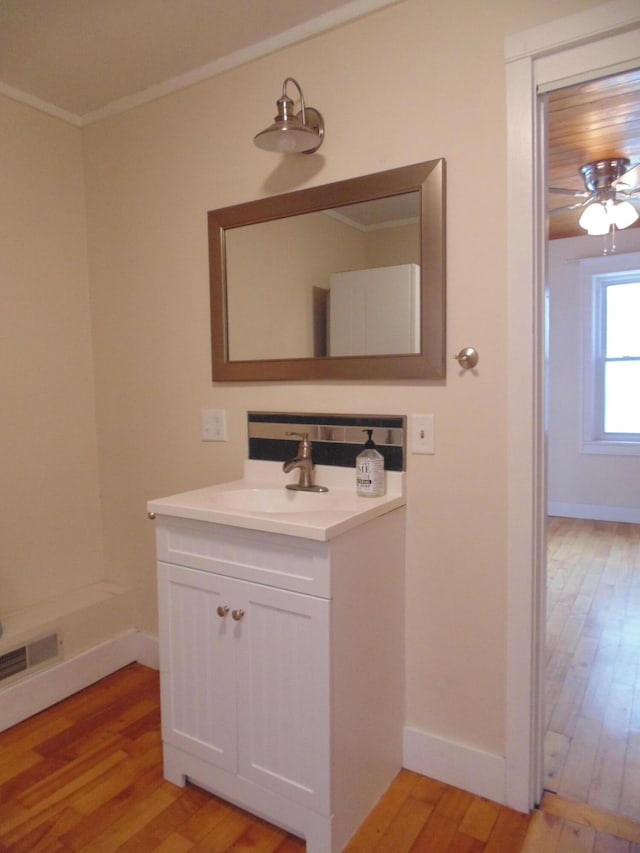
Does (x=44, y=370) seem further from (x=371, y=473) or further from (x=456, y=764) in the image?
(x=456, y=764)

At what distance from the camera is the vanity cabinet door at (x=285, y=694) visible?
54.2 inches

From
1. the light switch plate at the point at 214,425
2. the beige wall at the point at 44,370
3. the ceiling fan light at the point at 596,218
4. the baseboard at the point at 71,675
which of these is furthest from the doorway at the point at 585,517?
the beige wall at the point at 44,370

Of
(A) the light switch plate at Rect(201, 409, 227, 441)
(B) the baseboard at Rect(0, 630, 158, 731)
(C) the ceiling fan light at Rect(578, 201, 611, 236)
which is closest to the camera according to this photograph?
(B) the baseboard at Rect(0, 630, 158, 731)

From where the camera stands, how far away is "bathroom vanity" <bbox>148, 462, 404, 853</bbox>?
1385 millimetres

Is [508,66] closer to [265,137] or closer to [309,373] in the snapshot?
[265,137]

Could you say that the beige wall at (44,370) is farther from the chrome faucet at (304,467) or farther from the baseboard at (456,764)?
the baseboard at (456,764)

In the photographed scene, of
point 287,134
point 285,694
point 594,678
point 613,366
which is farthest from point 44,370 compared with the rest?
point 613,366

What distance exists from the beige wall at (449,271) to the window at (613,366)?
3.73 meters

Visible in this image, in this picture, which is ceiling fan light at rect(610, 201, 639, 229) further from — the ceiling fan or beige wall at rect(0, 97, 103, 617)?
beige wall at rect(0, 97, 103, 617)

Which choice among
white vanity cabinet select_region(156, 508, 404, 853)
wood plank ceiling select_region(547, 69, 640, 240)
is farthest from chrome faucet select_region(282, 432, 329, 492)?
wood plank ceiling select_region(547, 69, 640, 240)

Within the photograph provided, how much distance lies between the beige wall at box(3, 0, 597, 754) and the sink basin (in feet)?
0.83

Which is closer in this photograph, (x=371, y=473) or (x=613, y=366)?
(x=371, y=473)

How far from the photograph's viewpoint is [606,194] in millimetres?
3143

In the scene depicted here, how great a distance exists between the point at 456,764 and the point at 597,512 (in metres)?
3.80
